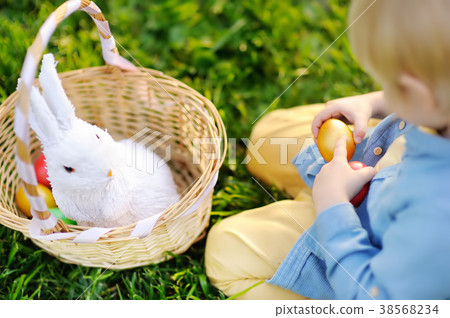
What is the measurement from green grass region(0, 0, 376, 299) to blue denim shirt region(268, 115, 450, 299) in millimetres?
367

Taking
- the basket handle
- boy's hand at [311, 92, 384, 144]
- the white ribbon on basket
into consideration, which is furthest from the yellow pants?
the basket handle

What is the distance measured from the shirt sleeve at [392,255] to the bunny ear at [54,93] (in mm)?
543

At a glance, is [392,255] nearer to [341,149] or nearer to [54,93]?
[341,149]

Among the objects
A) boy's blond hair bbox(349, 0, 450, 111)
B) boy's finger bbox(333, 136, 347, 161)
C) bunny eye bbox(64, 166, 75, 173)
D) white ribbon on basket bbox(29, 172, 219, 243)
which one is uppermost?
boy's blond hair bbox(349, 0, 450, 111)

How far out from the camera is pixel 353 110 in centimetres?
106

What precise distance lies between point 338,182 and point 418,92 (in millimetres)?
270

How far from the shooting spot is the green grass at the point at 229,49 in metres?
1.43

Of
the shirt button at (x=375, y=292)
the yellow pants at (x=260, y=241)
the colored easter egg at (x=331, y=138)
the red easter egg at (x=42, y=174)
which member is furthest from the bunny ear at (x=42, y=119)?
the shirt button at (x=375, y=292)

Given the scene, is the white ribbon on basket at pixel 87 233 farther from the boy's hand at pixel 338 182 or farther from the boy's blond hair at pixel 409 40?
the boy's blond hair at pixel 409 40

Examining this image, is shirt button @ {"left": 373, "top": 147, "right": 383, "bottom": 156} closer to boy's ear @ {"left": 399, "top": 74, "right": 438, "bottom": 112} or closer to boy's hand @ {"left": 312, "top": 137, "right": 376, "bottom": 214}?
boy's hand @ {"left": 312, "top": 137, "right": 376, "bottom": 214}

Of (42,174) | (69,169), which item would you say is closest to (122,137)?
(42,174)

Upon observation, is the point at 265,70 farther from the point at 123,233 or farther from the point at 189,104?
the point at 123,233

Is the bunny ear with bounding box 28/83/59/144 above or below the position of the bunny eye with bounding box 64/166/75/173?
above

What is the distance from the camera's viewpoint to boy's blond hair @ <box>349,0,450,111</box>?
0.63 m
